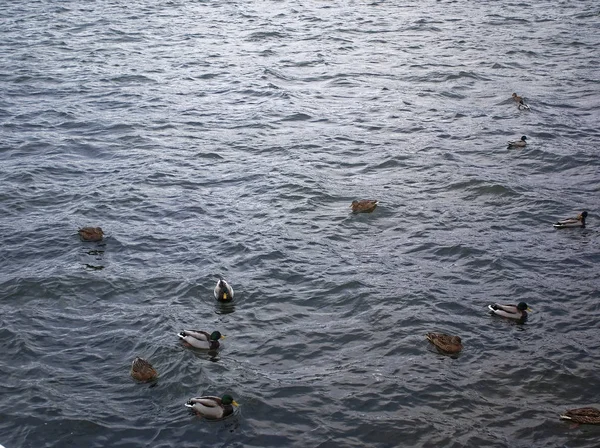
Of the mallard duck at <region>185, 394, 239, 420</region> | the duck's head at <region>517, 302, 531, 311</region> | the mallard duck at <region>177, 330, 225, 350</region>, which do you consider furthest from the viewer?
the duck's head at <region>517, 302, 531, 311</region>

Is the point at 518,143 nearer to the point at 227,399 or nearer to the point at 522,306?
the point at 522,306

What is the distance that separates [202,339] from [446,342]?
465cm

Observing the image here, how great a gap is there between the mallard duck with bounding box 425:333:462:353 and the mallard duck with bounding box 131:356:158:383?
5.30m

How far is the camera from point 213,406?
543 inches

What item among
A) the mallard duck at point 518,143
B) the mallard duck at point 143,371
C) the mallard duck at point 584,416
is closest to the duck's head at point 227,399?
the mallard duck at point 143,371

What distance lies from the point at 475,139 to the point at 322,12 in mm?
19787

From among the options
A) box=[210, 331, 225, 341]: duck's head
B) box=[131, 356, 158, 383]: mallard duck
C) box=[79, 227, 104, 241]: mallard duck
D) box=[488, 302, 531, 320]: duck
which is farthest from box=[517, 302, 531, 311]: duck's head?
box=[79, 227, 104, 241]: mallard duck

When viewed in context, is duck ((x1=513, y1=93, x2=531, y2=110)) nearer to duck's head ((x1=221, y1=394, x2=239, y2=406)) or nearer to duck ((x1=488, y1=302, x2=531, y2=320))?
duck ((x1=488, y1=302, x2=531, y2=320))

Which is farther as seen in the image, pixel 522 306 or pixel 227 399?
pixel 522 306

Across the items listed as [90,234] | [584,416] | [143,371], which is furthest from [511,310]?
[90,234]

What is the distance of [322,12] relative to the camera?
1673 inches

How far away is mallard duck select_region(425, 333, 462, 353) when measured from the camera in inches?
605

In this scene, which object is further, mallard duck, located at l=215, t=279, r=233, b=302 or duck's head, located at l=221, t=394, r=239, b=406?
mallard duck, located at l=215, t=279, r=233, b=302

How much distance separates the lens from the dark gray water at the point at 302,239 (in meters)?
14.2
